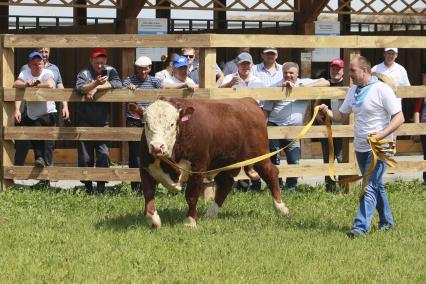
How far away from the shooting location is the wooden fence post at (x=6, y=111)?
41.4 ft

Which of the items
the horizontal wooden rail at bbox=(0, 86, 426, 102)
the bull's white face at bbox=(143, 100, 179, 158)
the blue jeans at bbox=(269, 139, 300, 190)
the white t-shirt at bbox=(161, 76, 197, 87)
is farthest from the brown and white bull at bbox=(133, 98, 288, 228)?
the blue jeans at bbox=(269, 139, 300, 190)

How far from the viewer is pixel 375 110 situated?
954 centimetres

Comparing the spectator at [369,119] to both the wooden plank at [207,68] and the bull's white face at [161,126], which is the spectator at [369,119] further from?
the wooden plank at [207,68]

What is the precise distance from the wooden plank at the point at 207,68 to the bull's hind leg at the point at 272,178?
4.97ft

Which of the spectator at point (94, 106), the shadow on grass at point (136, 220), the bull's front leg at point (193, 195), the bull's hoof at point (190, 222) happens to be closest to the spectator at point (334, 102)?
the spectator at point (94, 106)

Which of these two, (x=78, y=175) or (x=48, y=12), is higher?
(x=48, y=12)

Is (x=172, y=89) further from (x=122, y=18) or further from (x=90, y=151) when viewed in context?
(x=122, y=18)

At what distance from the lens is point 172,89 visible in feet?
39.6

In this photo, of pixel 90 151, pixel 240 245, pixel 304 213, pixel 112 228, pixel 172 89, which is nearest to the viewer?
pixel 240 245

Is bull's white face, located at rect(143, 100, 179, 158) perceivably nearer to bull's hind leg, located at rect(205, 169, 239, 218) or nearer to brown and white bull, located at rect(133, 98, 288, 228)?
brown and white bull, located at rect(133, 98, 288, 228)

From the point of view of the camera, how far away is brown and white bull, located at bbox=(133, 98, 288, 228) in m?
9.64

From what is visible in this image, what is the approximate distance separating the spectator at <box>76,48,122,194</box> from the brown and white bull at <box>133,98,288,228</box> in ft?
6.72

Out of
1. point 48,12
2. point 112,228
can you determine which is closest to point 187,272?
point 112,228

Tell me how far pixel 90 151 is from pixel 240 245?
14.8 ft
